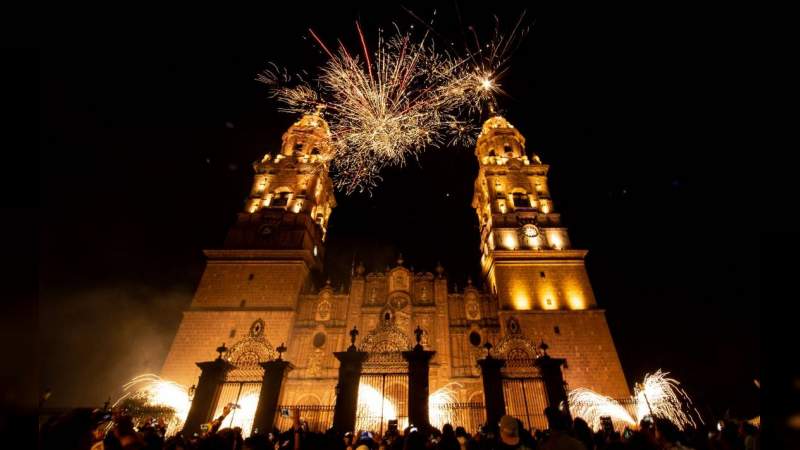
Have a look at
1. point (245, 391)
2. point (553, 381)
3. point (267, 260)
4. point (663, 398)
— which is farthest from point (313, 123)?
point (663, 398)

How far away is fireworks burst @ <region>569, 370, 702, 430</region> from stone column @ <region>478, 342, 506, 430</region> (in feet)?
33.5

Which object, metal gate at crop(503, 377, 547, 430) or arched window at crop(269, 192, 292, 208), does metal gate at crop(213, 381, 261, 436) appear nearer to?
metal gate at crop(503, 377, 547, 430)

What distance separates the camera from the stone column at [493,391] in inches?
444

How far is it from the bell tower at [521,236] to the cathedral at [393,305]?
93 millimetres

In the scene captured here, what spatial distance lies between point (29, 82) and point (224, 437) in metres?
5.88

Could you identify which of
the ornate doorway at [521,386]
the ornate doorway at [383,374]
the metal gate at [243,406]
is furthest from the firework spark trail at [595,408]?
the metal gate at [243,406]

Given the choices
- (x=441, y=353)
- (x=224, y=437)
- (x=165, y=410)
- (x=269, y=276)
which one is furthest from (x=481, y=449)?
(x=269, y=276)

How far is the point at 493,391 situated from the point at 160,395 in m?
18.9

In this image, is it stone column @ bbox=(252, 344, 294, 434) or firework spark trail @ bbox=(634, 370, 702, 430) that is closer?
stone column @ bbox=(252, 344, 294, 434)

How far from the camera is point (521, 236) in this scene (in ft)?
93.4

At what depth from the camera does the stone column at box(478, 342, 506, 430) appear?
11266 mm

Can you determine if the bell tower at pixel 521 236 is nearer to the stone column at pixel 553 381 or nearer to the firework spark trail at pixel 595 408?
the firework spark trail at pixel 595 408

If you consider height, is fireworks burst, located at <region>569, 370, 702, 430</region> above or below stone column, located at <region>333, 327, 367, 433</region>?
above

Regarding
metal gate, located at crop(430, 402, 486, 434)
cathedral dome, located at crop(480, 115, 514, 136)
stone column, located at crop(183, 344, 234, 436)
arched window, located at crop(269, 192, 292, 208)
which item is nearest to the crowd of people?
stone column, located at crop(183, 344, 234, 436)
